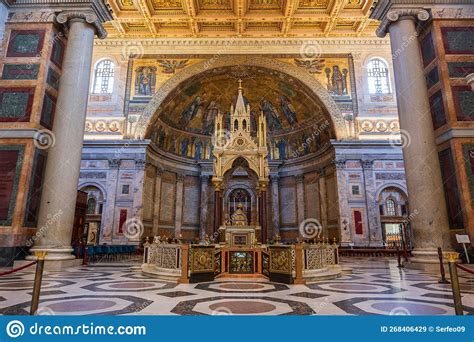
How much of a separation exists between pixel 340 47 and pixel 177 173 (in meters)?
14.3

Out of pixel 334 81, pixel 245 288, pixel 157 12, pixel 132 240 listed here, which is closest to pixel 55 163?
pixel 245 288

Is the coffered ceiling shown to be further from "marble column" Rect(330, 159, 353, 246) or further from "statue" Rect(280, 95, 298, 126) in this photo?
"marble column" Rect(330, 159, 353, 246)

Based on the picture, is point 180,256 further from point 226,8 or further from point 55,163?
point 226,8

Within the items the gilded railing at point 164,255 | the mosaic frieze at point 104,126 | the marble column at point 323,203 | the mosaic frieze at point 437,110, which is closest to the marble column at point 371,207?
the marble column at point 323,203

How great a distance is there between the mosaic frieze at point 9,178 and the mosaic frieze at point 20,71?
2472mm

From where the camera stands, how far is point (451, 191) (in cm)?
912

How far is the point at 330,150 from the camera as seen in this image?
768 inches

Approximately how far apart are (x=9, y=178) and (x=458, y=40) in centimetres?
1510

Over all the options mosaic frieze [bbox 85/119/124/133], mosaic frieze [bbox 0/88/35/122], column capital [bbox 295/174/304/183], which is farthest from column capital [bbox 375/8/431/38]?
mosaic frieze [bbox 85/119/124/133]

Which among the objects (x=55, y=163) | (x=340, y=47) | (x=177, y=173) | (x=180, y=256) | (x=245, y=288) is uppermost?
(x=340, y=47)

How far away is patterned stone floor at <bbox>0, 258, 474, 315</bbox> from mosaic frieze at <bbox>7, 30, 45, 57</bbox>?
8.17 metres

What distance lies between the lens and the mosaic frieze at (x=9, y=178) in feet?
29.1

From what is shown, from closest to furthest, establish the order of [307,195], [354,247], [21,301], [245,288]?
[21,301]
[245,288]
[354,247]
[307,195]

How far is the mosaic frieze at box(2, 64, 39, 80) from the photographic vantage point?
9992 mm
